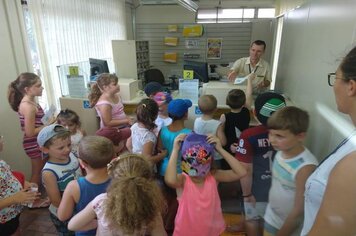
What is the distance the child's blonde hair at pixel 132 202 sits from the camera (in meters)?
0.83

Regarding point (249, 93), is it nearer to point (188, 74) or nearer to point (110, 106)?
point (188, 74)

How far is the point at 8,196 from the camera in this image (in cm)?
137

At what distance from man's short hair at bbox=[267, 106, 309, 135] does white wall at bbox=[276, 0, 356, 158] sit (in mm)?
165

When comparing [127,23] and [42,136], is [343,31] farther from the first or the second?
[127,23]

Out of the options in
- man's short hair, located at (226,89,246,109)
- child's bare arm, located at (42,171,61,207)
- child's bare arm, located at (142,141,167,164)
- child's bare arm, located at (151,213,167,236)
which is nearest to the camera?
child's bare arm, located at (151,213,167,236)

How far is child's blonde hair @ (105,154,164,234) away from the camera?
83 centimetres

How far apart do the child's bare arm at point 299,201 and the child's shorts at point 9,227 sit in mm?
1598

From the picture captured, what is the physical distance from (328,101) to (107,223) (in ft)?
4.31

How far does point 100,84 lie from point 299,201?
6.55ft

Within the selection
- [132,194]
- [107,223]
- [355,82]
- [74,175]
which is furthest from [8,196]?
→ [355,82]

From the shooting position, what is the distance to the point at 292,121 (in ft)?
3.78

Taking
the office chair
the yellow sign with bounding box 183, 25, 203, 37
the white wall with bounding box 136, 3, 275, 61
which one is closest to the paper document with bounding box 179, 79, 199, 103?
the office chair

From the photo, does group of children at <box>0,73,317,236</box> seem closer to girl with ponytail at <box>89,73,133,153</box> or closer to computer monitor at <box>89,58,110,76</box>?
girl with ponytail at <box>89,73,133,153</box>

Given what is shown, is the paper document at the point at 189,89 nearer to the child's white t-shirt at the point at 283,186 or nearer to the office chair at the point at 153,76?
the child's white t-shirt at the point at 283,186
